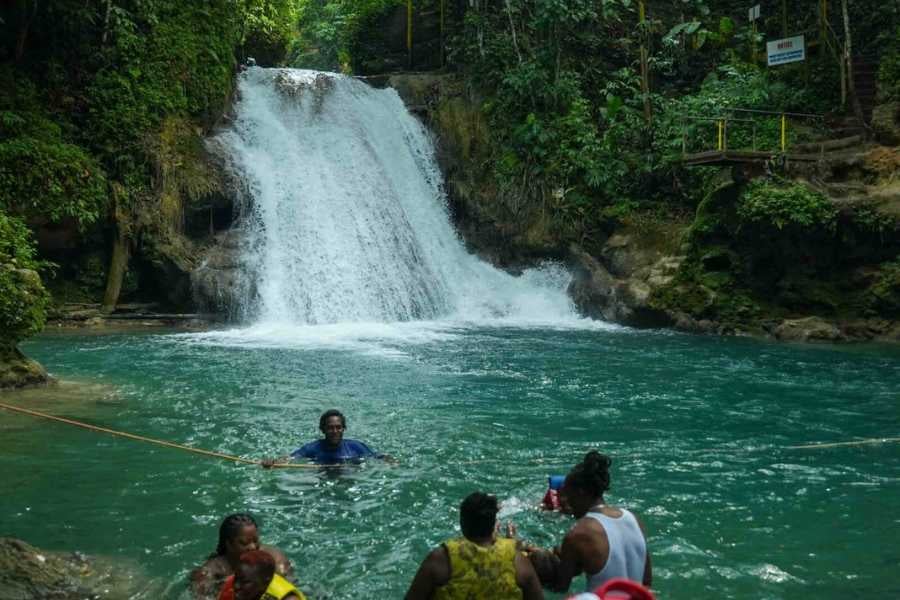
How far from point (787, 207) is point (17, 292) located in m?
14.5

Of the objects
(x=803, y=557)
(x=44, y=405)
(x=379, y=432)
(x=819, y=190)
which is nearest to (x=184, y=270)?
(x=44, y=405)

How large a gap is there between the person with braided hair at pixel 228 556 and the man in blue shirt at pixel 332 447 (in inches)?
89.7

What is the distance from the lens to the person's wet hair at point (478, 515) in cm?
380

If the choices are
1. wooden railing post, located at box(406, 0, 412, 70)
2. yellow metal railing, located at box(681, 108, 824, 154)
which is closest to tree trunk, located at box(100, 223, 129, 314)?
yellow metal railing, located at box(681, 108, 824, 154)

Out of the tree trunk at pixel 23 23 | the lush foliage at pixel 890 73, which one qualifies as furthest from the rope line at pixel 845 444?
the tree trunk at pixel 23 23

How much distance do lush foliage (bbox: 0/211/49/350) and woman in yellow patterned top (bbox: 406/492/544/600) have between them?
8776 mm

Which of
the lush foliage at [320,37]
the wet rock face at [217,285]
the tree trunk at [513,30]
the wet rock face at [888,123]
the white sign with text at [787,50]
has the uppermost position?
the lush foliage at [320,37]

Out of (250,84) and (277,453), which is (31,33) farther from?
(277,453)

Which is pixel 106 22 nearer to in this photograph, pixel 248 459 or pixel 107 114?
pixel 107 114

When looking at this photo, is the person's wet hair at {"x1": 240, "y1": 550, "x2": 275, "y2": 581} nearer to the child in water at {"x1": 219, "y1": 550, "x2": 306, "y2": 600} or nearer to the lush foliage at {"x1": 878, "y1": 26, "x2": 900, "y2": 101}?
the child in water at {"x1": 219, "y1": 550, "x2": 306, "y2": 600}

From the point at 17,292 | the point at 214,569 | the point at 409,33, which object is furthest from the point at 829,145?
the point at 214,569

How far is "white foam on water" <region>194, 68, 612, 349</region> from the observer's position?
20.0 m

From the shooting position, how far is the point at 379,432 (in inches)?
365

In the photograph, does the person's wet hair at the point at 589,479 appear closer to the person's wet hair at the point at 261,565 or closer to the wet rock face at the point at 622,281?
the person's wet hair at the point at 261,565
